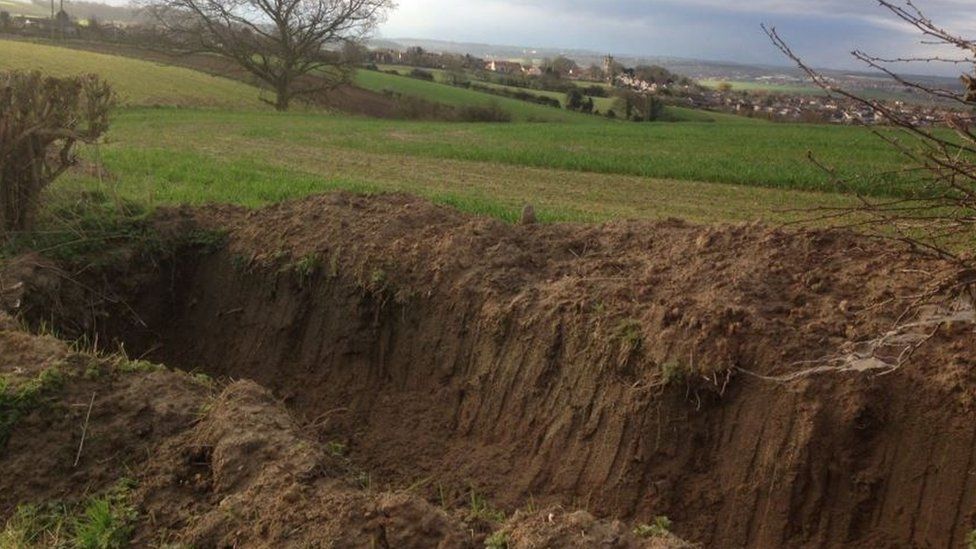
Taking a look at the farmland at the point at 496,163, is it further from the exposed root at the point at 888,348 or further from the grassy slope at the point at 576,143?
the exposed root at the point at 888,348

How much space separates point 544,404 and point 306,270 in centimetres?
273

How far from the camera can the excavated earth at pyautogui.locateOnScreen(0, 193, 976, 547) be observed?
4.44 meters

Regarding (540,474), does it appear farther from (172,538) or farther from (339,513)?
(172,538)

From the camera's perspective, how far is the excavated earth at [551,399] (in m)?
4.44

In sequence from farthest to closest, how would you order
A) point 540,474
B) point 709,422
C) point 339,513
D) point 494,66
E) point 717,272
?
point 494,66, point 717,272, point 540,474, point 709,422, point 339,513

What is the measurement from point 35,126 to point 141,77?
121 ft

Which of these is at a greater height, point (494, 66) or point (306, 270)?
point (494, 66)

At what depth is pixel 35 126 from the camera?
806 centimetres

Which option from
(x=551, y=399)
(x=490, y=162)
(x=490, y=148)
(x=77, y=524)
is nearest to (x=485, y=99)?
(x=490, y=148)

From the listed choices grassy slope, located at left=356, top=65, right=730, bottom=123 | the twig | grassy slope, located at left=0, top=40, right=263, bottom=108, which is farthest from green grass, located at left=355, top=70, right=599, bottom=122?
the twig

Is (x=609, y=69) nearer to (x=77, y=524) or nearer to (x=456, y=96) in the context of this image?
(x=456, y=96)

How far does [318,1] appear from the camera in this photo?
38219 millimetres

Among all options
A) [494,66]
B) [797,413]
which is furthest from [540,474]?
[494,66]

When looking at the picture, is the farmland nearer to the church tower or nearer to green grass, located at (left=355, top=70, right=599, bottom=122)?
green grass, located at (left=355, top=70, right=599, bottom=122)
